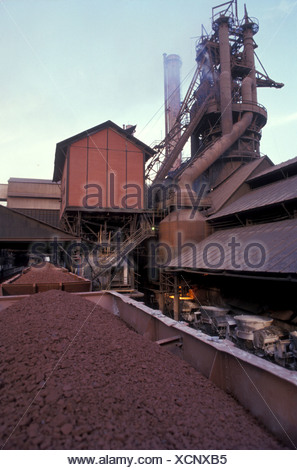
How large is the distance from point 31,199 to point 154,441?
123ft

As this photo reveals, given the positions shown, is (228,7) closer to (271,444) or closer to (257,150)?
(257,150)

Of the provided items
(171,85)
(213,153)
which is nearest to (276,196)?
(213,153)

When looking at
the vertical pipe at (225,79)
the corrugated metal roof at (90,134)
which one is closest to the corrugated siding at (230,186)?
the vertical pipe at (225,79)

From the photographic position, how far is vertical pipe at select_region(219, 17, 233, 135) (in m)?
21.5

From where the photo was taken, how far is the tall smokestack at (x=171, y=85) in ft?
105

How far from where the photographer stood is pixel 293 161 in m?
14.4

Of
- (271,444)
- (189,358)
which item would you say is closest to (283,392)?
(271,444)

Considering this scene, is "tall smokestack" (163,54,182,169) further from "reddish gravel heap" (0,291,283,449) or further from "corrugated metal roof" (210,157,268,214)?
"reddish gravel heap" (0,291,283,449)

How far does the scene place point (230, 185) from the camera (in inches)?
746

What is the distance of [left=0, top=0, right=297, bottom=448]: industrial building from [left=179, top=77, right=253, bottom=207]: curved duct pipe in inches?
3.2

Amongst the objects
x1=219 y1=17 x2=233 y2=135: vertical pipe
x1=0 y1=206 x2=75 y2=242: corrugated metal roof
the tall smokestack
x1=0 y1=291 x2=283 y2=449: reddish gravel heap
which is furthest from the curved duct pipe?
x1=0 y1=291 x2=283 y2=449: reddish gravel heap

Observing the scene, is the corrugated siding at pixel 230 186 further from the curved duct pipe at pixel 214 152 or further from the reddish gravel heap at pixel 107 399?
the reddish gravel heap at pixel 107 399

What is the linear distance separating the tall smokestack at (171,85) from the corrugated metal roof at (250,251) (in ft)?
66.1

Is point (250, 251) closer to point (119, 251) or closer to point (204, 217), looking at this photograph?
point (204, 217)
